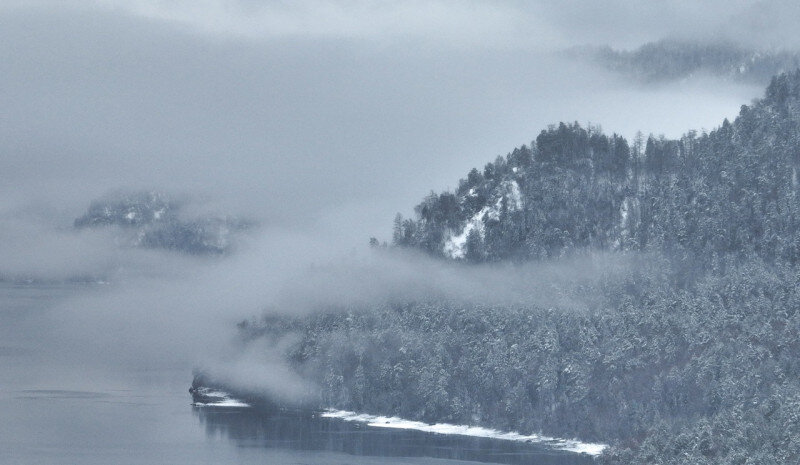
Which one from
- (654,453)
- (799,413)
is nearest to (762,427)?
(799,413)

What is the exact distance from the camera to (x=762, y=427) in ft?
625

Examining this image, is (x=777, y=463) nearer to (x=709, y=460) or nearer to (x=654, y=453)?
(x=709, y=460)

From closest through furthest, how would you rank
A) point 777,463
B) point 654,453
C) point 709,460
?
point 777,463, point 709,460, point 654,453

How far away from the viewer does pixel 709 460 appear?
186250 mm

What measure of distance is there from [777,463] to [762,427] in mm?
16940

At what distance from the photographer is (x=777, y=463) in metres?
174

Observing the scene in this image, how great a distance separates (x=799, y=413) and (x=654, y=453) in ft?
81.8

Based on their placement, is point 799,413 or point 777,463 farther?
point 799,413

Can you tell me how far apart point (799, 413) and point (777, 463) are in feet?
54.7

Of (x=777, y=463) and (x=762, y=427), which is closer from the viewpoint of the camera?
(x=777, y=463)

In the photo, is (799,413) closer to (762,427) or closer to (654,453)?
(762,427)

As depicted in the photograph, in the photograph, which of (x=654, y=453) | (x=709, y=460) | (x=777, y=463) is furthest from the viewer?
(x=654, y=453)

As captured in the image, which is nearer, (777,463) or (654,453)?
(777,463)

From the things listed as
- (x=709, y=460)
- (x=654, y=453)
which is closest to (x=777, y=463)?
(x=709, y=460)
